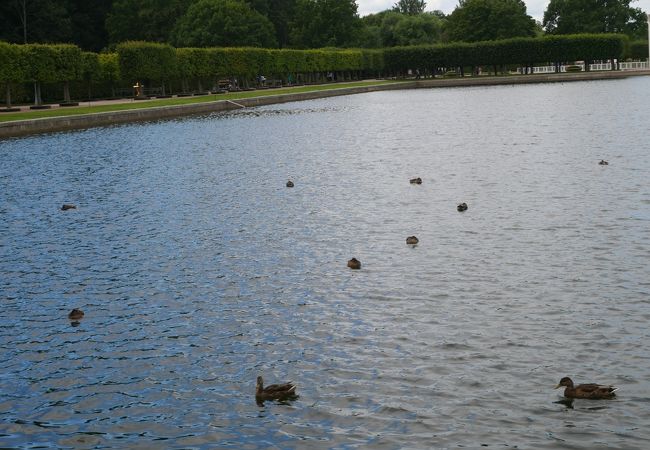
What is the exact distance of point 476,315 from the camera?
11922 millimetres

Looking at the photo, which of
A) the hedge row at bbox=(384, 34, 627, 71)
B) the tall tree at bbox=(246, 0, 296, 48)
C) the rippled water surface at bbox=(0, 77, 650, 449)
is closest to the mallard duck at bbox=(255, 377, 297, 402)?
Result: the rippled water surface at bbox=(0, 77, 650, 449)

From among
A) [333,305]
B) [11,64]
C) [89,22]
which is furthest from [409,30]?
[333,305]

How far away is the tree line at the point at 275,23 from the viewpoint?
3713 inches

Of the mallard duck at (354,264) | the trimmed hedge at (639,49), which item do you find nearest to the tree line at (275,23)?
the trimmed hedge at (639,49)

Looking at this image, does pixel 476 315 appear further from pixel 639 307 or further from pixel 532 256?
pixel 532 256

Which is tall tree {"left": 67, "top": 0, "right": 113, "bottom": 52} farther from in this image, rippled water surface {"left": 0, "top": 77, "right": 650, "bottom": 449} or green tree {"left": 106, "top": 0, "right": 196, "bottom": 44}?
rippled water surface {"left": 0, "top": 77, "right": 650, "bottom": 449}

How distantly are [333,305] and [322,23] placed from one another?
120 metres

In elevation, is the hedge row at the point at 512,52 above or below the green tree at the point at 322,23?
below

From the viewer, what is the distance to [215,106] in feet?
205

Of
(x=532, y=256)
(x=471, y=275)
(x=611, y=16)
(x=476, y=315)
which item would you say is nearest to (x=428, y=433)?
(x=476, y=315)

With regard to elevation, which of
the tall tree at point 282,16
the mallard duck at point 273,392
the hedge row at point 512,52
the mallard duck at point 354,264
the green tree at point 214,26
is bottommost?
the mallard duck at point 273,392

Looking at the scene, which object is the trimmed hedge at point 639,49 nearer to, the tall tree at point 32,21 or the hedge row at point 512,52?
the hedge row at point 512,52

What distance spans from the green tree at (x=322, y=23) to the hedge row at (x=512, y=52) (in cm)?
1367

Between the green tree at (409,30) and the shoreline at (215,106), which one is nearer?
the shoreline at (215,106)
